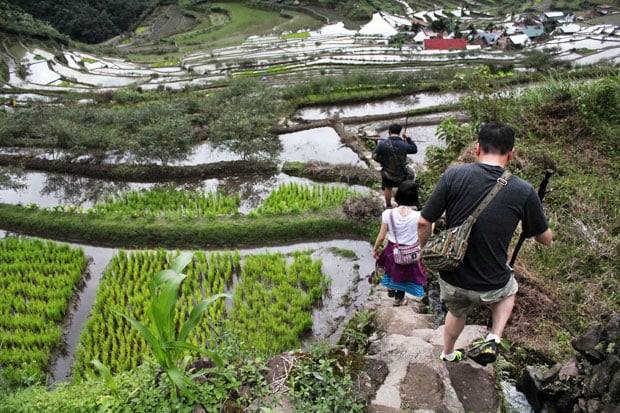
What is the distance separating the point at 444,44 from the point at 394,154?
21.5m

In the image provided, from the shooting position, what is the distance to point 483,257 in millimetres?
2326

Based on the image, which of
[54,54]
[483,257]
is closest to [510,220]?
[483,257]

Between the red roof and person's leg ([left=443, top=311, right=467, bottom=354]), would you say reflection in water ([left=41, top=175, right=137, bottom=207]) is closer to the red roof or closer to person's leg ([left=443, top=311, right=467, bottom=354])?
person's leg ([left=443, top=311, right=467, bottom=354])

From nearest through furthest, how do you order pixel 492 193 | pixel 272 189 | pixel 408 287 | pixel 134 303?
1. pixel 492 193
2. pixel 408 287
3. pixel 134 303
4. pixel 272 189

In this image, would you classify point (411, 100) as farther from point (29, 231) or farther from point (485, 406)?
point (485, 406)

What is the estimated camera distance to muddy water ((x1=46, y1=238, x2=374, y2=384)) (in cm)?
516

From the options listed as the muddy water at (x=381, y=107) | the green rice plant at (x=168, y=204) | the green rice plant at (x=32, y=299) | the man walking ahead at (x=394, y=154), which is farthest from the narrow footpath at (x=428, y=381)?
the muddy water at (x=381, y=107)

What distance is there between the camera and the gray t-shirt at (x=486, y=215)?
7.23 feet

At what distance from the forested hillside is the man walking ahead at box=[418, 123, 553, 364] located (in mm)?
40370

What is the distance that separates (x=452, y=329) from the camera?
2.64 m

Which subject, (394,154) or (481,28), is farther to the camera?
(481,28)

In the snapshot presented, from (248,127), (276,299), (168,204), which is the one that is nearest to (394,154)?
(276,299)

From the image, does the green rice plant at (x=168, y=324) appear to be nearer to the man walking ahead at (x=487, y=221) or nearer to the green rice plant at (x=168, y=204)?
the man walking ahead at (x=487, y=221)

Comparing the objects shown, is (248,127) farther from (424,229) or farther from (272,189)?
(424,229)
